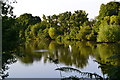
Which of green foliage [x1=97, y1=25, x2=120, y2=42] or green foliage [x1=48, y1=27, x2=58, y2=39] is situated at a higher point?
green foliage [x1=48, y1=27, x2=58, y2=39]

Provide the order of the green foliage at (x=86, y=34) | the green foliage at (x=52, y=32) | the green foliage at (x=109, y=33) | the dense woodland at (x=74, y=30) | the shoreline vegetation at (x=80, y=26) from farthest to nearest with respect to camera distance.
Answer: the green foliage at (x=52, y=32)
the green foliage at (x=86, y=34)
the shoreline vegetation at (x=80, y=26)
the green foliage at (x=109, y=33)
the dense woodland at (x=74, y=30)

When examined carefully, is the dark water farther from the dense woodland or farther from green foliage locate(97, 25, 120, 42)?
green foliage locate(97, 25, 120, 42)

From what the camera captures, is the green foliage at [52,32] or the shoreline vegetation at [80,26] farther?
the green foliage at [52,32]

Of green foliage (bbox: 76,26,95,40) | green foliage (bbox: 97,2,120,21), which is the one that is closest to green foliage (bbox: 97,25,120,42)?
green foliage (bbox: 76,26,95,40)

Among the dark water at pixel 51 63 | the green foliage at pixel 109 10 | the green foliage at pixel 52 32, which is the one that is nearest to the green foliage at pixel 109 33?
the green foliage at pixel 109 10

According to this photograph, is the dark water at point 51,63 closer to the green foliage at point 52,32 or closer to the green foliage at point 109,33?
the green foliage at point 109,33

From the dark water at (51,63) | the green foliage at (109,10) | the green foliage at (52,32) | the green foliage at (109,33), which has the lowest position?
the dark water at (51,63)

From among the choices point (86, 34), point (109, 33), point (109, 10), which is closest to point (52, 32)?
point (86, 34)

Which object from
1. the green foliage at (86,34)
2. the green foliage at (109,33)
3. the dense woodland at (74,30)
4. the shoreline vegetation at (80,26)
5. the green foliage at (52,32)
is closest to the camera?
the dense woodland at (74,30)

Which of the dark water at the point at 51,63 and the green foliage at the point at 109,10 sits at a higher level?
the green foliage at the point at 109,10

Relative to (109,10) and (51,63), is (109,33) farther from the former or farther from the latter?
(51,63)

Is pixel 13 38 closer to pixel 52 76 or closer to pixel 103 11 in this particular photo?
pixel 52 76

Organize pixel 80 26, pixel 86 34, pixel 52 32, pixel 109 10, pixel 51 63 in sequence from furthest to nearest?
pixel 52 32 → pixel 80 26 → pixel 86 34 → pixel 109 10 → pixel 51 63

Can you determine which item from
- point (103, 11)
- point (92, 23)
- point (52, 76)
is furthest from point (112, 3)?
point (52, 76)
